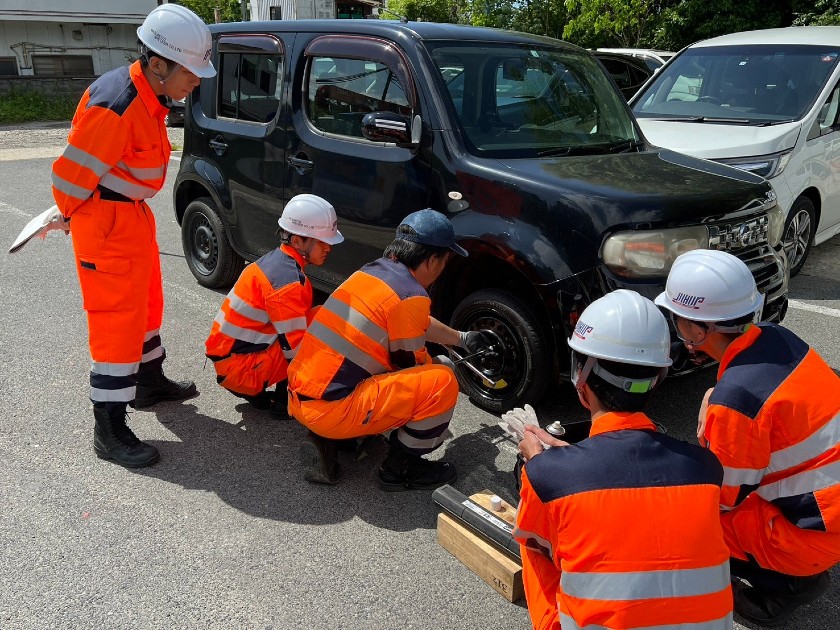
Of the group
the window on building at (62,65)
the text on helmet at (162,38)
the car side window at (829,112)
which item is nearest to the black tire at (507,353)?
the text on helmet at (162,38)

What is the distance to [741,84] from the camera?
6.80 metres

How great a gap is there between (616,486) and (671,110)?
584 cm

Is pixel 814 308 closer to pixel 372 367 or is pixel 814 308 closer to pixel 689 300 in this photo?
pixel 689 300

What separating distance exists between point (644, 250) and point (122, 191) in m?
2.48

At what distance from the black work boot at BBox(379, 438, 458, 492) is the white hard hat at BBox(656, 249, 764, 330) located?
1423 millimetres

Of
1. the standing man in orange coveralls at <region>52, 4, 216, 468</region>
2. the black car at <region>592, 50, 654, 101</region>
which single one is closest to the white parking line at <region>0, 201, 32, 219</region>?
the standing man in orange coveralls at <region>52, 4, 216, 468</region>

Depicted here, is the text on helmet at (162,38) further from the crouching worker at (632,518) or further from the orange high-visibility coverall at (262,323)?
the crouching worker at (632,518)

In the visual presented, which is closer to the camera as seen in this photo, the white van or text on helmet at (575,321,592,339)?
text on helmet at (575,321,592,339)

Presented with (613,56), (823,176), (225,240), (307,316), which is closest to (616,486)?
(307,316)

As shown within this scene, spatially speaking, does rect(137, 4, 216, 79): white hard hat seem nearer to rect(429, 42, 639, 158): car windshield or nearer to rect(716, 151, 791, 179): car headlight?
rect(429, 42, 639, 158): car windshield

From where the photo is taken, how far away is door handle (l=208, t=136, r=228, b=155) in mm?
5418

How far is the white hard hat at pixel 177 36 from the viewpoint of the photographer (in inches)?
133

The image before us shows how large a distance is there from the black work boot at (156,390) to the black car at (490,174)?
45.9 inches

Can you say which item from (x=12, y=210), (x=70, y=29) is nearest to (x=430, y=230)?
(x=12, y=210)
